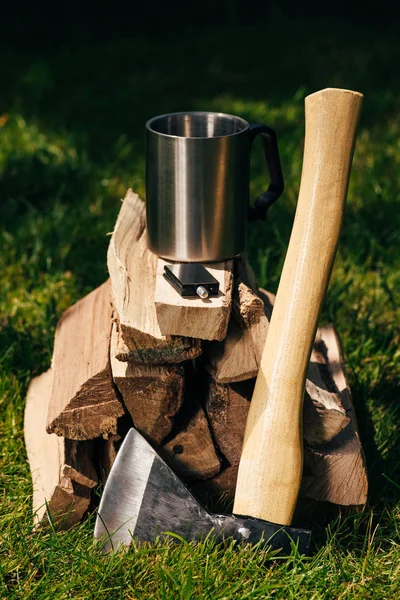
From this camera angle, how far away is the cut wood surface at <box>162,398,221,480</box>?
6.74 feet

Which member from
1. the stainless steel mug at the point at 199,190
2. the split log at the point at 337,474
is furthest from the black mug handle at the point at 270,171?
the split log at the point at 337,474

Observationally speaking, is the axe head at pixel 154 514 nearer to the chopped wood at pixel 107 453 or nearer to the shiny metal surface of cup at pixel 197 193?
the chopped wood at pixel 107 453

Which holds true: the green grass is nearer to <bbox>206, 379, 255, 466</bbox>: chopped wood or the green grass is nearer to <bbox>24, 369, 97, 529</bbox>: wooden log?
<bbox>24, 369, 97, 529</bbox>: wooden log

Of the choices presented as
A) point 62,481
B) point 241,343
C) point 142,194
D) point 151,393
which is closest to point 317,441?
point 241,343

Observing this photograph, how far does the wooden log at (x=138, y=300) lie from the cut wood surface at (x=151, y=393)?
0.15 feet

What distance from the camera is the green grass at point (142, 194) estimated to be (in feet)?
6.09

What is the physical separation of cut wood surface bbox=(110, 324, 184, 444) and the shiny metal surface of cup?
13.4 inches

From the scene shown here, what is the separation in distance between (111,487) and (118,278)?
542mm

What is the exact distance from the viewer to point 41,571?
189 centimetres

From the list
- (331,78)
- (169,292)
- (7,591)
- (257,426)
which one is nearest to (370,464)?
(257,426)

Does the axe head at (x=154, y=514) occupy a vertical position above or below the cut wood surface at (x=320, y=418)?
below

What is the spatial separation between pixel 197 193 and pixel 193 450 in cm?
66

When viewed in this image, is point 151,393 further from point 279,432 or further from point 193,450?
point 279,432

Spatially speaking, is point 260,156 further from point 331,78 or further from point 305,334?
point 305,334
